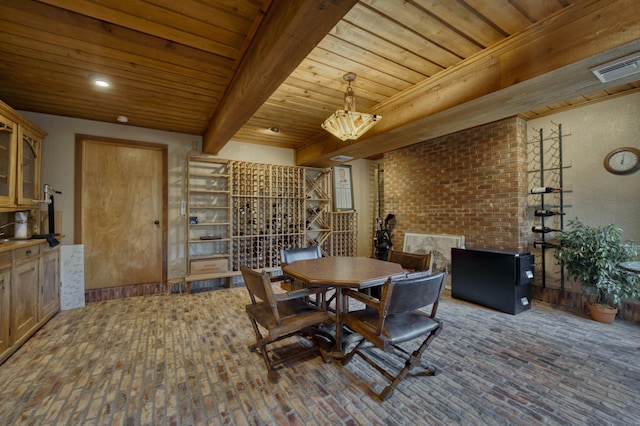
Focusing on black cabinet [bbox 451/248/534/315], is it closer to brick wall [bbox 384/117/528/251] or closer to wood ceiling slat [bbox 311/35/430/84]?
brick wall [bbox 384/117/528/251]

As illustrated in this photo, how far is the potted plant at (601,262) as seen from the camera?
289 centimetres

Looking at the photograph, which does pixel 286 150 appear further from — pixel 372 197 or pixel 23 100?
pixel 23 100

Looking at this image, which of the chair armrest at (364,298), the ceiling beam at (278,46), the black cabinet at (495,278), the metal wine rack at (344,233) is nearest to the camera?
the ceiling beam at (278,46)

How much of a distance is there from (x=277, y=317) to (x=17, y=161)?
3.26 meters

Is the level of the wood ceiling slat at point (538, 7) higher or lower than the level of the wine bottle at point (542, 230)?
higher

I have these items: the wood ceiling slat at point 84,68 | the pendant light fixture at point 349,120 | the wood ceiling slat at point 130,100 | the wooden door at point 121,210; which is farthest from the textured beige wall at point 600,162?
the wooden door at point 121,210

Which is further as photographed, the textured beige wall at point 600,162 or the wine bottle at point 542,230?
the wine bottle at point 542,230

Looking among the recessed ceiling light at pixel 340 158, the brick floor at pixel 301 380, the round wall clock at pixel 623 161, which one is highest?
the recessed ceiling light at pixel 340 158

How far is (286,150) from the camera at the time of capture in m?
5.40

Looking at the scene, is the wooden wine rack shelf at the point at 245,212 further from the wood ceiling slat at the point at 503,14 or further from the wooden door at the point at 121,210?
the wood ceiling slat at the point at 503,14

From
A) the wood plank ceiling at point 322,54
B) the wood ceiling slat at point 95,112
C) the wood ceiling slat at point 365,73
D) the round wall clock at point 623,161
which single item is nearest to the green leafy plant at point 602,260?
the round wall clock at point 623,161

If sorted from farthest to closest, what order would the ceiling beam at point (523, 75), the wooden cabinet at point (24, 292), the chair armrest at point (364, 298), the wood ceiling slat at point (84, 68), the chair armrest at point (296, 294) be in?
the wooden cabinet at point (24, 292) < the wood ceiling slat at point (84, 68) < the chair armrest at point (296, 294) < the chair armrest at point (364, 298) < the ceiling beam at point (523, 75)

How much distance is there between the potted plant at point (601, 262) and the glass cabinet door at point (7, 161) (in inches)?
244

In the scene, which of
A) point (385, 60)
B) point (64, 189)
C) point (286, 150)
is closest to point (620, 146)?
point (385, 60)
